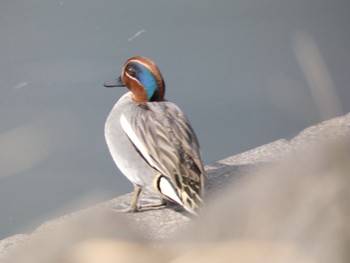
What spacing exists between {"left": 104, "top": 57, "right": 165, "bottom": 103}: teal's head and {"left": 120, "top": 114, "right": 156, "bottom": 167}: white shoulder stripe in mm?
224

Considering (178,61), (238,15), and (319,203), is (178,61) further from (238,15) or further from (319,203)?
(319,203)

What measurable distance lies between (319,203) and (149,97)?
3.84m

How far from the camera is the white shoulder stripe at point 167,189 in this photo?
12.8 feet

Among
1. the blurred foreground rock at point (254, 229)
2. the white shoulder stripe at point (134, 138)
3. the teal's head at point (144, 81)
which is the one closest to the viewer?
the blurred foreground rock at point (254, 229)

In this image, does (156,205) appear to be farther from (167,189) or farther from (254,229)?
(254,229)

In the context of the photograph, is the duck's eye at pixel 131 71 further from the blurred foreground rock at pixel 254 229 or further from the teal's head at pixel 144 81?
the blurred foreground rock at pixel 254 229

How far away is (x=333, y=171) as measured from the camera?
583mm

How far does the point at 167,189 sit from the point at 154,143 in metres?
0.21

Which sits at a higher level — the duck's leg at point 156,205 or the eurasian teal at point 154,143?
the eurasian teal at point 154,143

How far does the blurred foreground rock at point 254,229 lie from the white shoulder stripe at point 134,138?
11.0ft

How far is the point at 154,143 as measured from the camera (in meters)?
3.96

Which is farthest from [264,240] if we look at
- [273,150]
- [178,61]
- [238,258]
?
[178,61]

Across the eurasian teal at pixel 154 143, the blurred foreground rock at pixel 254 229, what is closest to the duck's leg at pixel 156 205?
the eurasian teal at pixel 154 143

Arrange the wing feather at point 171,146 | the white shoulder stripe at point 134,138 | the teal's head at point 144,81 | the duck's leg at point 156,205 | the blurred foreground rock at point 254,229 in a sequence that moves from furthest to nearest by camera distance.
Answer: the teal's head at point 144,81
the duck's leg at point 156,205
the white shoulder stripe at point 134,138
the wing feather at point 171,146
the blurred foreground rock at point 254,229
